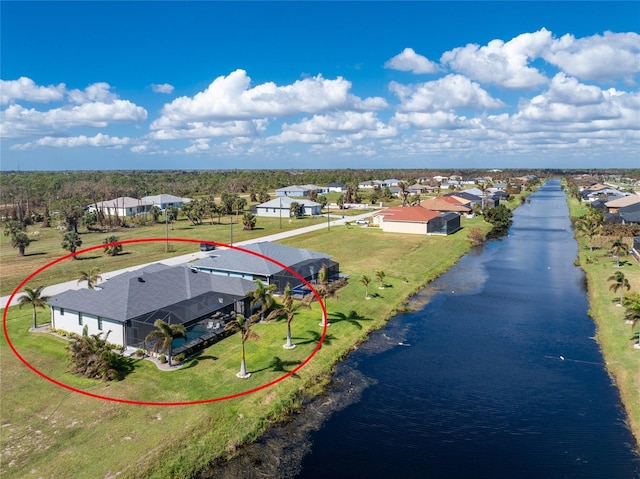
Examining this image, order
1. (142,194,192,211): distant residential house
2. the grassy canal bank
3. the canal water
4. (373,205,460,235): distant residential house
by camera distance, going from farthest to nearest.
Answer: (142,194,192,211): distant residential house < (373,205,460,235): distant residential house < the grassy canal bank < the canal water

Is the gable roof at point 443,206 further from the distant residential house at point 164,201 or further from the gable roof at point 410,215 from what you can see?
the distant residential house at point 164,201

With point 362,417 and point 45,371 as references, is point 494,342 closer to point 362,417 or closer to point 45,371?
point 362,417

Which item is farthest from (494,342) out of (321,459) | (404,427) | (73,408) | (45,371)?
(45,371)

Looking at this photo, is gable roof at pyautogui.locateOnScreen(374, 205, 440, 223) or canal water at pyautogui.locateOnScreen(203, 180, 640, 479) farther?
gable roof at pyautogui.locateOnScreen(374, 205, 440, 223)

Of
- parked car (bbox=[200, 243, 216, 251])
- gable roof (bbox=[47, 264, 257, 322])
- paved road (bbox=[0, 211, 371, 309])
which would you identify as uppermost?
gable roof (bbox=[47, 264, 257, 322])

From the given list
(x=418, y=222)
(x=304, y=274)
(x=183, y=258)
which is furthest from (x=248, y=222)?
(x=304, y=274)

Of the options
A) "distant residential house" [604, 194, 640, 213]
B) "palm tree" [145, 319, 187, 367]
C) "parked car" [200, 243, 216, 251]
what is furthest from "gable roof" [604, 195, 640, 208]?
"palm tree" [145, 319, 187, 367]

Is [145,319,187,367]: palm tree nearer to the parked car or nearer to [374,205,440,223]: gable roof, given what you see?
the parked car

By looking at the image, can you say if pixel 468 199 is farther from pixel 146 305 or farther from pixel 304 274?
pixel 146 305
